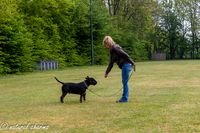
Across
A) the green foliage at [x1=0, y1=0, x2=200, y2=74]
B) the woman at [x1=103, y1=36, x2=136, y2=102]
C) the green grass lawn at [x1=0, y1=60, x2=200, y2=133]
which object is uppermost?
the green foliage at [x1=0, y1=0, x2=200, y2=74]

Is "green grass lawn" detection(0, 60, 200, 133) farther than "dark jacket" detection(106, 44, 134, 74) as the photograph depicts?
No

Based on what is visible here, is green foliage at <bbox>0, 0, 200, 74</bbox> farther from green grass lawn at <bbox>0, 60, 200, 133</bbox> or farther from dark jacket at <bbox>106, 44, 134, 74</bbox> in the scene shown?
dark jacket at <bbox>106, 44, 134, 74</bbox>

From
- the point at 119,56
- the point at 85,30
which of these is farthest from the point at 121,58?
the point at 85,30

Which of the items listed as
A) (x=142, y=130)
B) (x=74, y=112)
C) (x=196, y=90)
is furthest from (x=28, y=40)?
(x=142, y=130)

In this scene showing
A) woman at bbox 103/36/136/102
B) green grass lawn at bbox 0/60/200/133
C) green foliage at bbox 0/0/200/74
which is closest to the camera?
green grass lawn at bbox 0/60/200/133

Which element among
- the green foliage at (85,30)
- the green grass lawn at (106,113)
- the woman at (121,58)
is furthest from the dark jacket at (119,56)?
the green foliage at (85,30)

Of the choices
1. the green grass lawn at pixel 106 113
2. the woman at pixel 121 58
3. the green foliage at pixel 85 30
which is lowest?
the green grass lawn at pixel 106 113

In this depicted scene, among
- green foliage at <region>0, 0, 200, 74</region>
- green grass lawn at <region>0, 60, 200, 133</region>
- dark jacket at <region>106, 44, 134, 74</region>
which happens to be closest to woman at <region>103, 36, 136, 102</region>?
dark jacket at <region>106, 44, 134, 74</region>

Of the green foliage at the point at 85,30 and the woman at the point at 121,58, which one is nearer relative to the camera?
the woman at the point at 121,58

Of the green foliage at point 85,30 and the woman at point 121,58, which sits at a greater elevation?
the green foliage at point 85,30

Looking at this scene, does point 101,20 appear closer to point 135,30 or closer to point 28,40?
point 135,30

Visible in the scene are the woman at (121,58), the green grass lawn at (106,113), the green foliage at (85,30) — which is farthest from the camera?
the green foliage at (85,30)

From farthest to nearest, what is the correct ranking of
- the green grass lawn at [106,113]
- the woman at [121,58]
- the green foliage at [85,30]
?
1. the green foliage at [85,30]
2. the woman at [121,58]
3. the green grass lawn at [106,113]

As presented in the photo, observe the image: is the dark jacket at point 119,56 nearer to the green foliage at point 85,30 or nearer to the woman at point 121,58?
the woman at point 121,58
